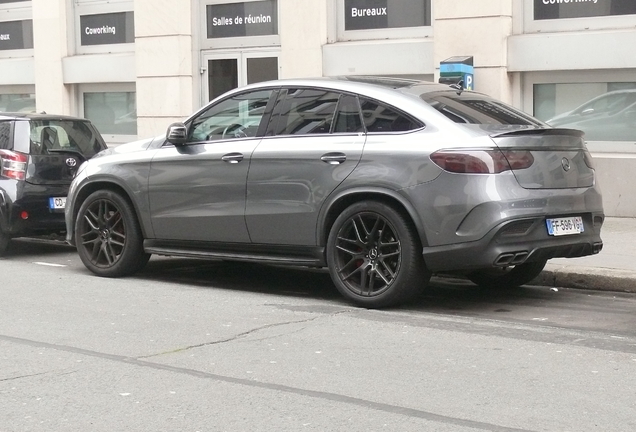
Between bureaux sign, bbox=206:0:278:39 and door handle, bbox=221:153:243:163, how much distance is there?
8145 mm

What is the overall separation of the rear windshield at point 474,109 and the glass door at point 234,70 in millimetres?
8335

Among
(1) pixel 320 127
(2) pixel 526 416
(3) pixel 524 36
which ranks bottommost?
(2) pixel 526 416

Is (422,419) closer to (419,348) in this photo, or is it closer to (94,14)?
(419,348)

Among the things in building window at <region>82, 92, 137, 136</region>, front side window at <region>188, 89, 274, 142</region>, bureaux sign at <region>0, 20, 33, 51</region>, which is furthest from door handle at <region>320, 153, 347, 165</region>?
bureaux sign at <region>0, 20, 33, 51</region>

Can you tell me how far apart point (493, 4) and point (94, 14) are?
8026 mm

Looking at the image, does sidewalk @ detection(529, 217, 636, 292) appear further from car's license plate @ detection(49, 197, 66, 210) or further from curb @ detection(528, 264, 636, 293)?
car's license plate @ detection(49, 197, 66, 210)

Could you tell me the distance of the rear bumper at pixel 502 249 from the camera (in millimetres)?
7785

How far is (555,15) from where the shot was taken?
13.9 m

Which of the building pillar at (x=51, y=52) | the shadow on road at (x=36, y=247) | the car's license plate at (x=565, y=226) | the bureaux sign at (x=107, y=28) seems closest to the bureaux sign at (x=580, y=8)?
the car's license plate at (x=565, y=226)

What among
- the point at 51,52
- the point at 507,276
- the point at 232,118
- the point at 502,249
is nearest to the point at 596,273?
the point at 507,276

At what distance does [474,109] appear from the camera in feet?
27.8

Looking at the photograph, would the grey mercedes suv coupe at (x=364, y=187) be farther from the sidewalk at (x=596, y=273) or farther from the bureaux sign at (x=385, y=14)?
the bureaux sign at (x=385, y=14)

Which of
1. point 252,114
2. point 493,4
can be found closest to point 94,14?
point 493,4

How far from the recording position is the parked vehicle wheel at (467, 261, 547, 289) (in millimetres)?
9211
